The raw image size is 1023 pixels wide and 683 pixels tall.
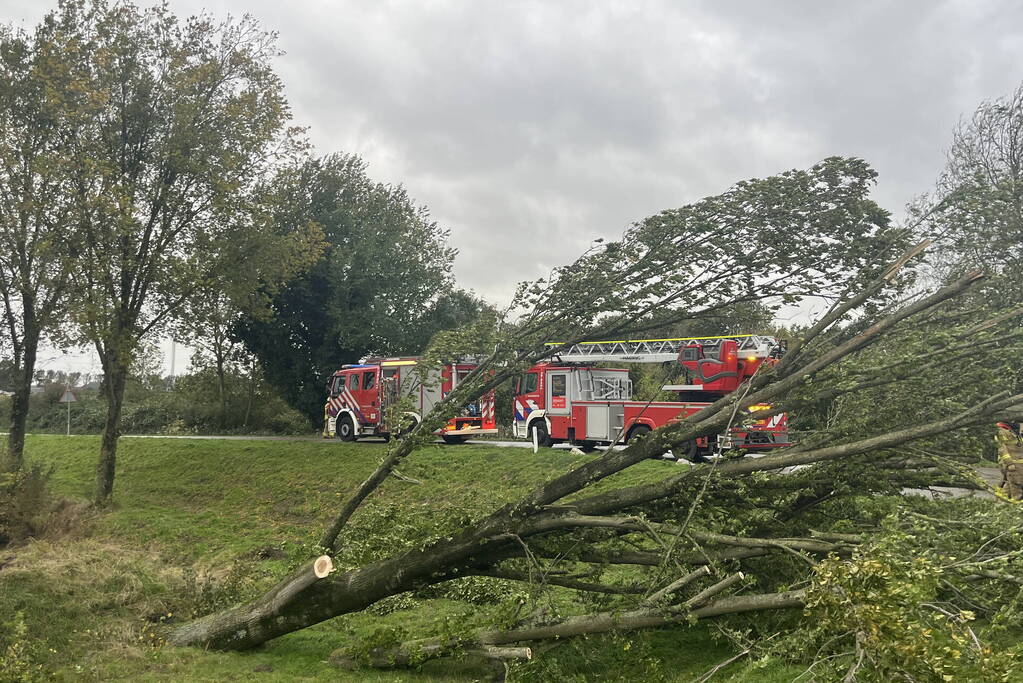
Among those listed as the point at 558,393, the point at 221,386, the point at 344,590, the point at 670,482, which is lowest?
the point at 344,590

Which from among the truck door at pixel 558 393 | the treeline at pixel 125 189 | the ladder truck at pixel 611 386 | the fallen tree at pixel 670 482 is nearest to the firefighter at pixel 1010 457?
the fallen tree at pixel 670 482

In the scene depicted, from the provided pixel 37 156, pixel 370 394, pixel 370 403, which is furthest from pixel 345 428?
pixel 37 156

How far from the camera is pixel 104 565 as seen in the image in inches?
352

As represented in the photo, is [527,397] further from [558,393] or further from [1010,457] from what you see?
[1010,457]

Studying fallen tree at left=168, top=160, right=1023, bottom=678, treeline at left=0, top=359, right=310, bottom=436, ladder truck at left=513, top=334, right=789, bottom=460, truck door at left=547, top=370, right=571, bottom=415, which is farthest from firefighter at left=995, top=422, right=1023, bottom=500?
treeline at left=0, top=359, right=310, bottom=436

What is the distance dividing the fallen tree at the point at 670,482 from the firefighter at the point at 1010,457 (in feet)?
0.64

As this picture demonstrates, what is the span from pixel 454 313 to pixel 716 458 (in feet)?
72.8

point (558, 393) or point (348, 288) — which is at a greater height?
point (348, 288)

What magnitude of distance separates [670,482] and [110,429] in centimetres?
1463

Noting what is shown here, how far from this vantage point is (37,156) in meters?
14.4

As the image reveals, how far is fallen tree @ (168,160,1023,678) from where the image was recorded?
16.7ft

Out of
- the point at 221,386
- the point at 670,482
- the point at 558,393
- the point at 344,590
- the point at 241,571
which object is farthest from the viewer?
the point at 221,386

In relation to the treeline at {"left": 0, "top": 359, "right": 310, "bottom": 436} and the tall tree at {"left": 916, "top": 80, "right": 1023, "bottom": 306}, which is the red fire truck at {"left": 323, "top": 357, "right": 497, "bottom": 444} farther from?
the tall tree at {"left": 916, "top": 80, "right": 1023, "bottom": 306}

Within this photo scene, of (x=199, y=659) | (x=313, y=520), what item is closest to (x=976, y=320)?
(x=199, y=659)
